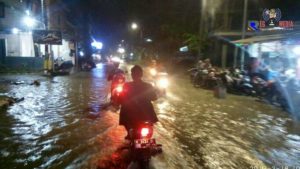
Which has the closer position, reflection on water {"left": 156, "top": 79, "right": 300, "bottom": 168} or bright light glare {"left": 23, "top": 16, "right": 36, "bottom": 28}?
reflection on water {"left": 156, "top": 79, "right": 300, "bottom": 168}

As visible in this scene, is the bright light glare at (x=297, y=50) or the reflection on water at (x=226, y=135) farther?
the bright light glare at (x=297, y=50)

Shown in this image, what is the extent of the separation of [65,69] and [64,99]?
1790cm

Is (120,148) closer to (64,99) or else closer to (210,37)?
(64,99)

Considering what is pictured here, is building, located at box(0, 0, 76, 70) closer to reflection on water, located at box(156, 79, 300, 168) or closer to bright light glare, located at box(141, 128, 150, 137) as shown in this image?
reflection on water, located at box(156, 79, 300, 168)

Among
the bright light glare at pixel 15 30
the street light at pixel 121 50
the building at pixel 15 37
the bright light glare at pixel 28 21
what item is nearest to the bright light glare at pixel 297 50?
the building at pixel 15 37

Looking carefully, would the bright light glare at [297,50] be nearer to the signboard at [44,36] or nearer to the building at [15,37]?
the signboard at [44,36]

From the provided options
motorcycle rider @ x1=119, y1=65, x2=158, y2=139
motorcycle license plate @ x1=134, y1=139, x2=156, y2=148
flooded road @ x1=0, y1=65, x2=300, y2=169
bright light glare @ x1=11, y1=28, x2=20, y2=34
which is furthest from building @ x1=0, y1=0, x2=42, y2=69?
motorcycle license plate @ x1=134, y1=139, x2=156, y2=148

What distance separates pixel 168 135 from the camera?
9336 mm

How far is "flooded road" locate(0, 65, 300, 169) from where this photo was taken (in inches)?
284

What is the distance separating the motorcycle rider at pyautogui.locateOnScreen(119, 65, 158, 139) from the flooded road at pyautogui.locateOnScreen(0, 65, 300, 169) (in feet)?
3.14

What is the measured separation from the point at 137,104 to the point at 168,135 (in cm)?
294

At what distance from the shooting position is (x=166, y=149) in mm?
7938

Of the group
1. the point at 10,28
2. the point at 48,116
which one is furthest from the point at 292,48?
the point at 10,28

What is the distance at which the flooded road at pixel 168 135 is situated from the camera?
7207mm
